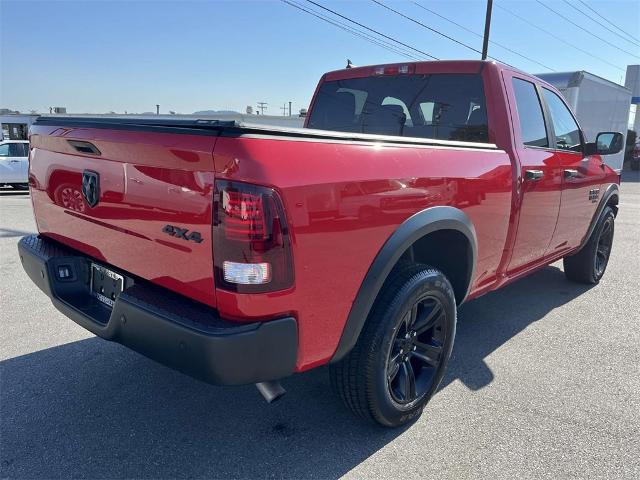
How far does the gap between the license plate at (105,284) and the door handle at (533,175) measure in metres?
2.54

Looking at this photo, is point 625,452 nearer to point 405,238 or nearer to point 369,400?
point 369,400

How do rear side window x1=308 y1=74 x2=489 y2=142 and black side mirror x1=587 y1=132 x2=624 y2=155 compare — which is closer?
rear side window x1=308 y1=74 x2=489 y2=142

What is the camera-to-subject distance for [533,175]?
3.19 m

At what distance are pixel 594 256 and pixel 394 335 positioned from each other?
366cm

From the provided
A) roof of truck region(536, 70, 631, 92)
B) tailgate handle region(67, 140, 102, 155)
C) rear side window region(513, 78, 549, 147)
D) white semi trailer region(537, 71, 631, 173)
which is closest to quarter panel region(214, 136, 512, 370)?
tailgate handle region(67, 140, 102, 155)

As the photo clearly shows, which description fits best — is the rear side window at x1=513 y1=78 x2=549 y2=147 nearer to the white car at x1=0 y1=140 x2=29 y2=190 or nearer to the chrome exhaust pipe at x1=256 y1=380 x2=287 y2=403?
Answer: the chrome exhaust pipe at x1=256 y1=380 x2=287 y2=403

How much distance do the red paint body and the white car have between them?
42.5ft

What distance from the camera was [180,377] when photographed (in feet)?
9.74

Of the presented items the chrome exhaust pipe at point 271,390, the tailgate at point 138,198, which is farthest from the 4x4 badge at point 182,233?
the chrome exhaust pipe at point 271,390

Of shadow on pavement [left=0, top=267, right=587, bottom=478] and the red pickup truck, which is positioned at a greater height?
the red pickup truck

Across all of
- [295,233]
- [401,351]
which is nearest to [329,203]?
[295,233]

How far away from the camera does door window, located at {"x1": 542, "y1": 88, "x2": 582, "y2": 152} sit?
3.84 meters

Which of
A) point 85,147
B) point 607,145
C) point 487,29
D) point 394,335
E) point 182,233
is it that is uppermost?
point 487,29

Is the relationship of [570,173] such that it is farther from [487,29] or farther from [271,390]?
[487,29]
